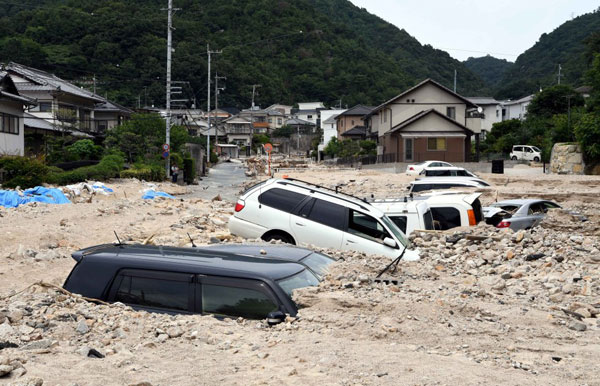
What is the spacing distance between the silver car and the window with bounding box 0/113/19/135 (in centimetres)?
2759

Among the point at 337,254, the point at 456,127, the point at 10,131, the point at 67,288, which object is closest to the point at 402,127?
the point at 456,127

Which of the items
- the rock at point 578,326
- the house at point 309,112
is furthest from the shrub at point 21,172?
the house at point 309,112

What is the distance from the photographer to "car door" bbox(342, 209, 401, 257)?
37.6ft

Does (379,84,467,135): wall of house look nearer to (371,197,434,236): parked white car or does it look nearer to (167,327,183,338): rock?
(371,197,434,236): parked white car

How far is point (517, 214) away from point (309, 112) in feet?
379

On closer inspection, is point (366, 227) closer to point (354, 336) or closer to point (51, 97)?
point (354, 336)

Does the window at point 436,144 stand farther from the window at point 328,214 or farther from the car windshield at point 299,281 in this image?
the car windshield at point 299,281

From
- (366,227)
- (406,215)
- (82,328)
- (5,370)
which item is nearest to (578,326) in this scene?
(366,227)

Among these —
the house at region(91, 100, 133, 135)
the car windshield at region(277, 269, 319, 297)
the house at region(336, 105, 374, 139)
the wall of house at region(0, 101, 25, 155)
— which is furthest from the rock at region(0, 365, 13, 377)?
the house at region(336, 105, 374, 139)

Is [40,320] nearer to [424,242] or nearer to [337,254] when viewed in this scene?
[337,254]

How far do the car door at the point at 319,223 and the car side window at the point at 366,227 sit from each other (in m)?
0.17

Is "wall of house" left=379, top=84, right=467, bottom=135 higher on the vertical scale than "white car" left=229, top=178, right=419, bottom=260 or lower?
higher

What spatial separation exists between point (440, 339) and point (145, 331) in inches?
113

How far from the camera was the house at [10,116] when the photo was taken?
33594 mm
